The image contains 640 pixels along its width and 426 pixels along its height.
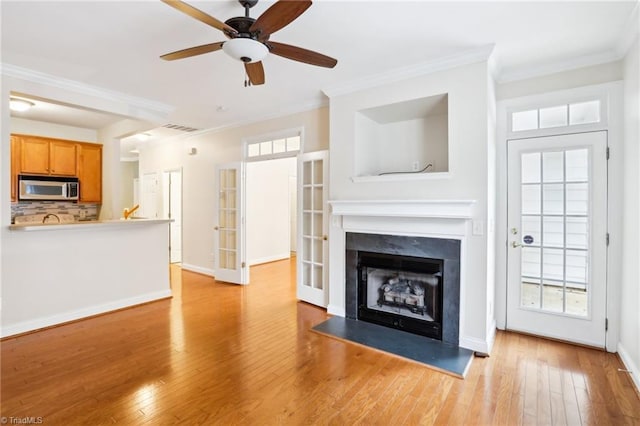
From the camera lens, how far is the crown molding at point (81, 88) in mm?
3135

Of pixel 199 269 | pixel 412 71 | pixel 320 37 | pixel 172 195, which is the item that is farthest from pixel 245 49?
pixel 172 195

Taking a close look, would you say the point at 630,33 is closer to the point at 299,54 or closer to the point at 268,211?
the point at 299,54

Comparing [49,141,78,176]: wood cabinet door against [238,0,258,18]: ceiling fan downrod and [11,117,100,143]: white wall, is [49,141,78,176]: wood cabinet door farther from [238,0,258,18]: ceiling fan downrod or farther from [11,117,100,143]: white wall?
[238,0,258,18]: ceiling fan downrod

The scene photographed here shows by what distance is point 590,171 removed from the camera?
9.67ft

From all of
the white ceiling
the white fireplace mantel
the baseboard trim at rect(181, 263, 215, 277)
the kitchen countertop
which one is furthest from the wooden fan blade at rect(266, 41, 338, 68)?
the baseboard trim at rect(181, 263, 215, 277)

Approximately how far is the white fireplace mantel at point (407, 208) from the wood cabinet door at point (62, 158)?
4758mm

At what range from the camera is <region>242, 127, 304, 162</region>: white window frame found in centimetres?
443

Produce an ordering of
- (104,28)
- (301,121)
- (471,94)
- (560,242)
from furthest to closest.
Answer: (301,121), (560,242), (471,94), (104,28)

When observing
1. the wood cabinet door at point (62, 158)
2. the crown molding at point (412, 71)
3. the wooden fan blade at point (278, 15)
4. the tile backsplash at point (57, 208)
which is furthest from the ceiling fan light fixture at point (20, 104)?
the wooden fan blade at point (278, 15)

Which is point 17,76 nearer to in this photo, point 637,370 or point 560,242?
point 560,242

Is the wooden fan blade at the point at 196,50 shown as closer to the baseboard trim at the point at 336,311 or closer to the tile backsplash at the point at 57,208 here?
the baseboard trim at the point at 336,311

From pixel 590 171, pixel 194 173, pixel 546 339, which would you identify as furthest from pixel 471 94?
pixel 194 173

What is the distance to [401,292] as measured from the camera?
3.37 metres

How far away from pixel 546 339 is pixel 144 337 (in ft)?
13.4
